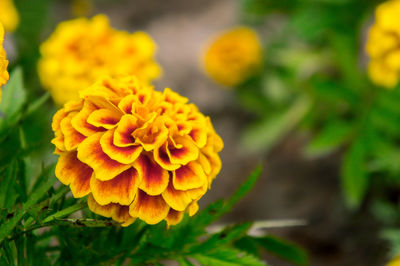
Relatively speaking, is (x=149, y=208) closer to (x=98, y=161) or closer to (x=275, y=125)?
(x=98, y=161)

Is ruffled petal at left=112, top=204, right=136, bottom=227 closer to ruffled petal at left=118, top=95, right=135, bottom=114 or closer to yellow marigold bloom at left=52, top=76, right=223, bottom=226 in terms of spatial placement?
yellow marigold bloom at left=52, top=76, right=223, bottom=226

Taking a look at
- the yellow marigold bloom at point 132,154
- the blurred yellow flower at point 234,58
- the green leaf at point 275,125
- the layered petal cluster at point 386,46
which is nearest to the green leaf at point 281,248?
the yellow marigold bloom at point 132,154

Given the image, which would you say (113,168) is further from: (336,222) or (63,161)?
(336,222)

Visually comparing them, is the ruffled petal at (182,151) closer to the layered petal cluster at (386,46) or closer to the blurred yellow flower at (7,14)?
the layered petal cluster at (386,46)

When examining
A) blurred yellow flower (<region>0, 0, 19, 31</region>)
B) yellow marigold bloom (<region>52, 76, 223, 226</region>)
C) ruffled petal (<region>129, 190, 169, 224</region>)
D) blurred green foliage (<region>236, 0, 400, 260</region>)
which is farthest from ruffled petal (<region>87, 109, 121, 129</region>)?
blurred yellow flower (<region>0, 0, 19, 31</region>)

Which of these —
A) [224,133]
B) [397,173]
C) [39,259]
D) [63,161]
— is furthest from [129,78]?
[224,133]

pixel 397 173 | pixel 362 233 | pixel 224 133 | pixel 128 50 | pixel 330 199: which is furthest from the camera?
pixel 224 133
